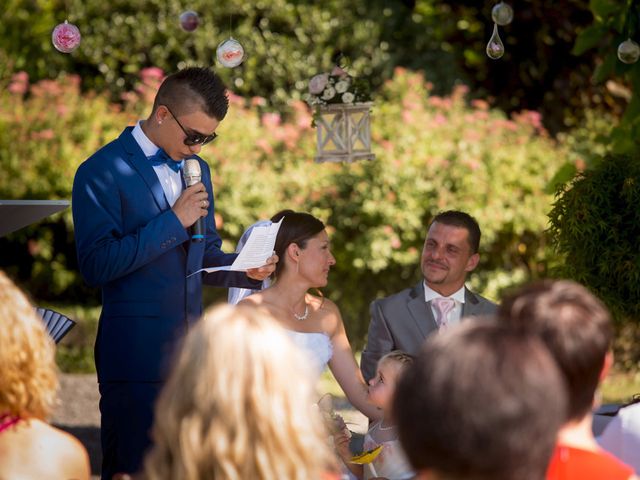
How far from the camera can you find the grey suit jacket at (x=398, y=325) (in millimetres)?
4922

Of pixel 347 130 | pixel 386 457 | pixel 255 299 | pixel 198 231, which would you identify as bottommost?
pixel 386 457

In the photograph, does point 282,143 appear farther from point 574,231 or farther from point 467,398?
point 467,398

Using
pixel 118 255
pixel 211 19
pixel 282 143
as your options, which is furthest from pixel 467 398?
pixel 211 19

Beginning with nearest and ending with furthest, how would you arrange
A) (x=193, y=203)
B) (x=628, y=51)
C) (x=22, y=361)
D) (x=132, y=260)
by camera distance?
(x=22, y=361) < (x=132, y=260) < (x=193, y=203) < (x=628, y=51)

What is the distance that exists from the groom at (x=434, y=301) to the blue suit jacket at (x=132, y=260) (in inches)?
44.3

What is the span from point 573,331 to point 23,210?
246cm

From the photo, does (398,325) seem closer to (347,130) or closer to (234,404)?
(347,130)

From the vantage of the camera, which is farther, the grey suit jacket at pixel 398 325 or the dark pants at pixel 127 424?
the grey suit jacket at pixel 398 325

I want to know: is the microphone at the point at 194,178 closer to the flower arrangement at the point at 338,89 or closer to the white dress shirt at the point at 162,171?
the white dress shirt at the point at 162,171

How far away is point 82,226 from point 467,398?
8.24ft

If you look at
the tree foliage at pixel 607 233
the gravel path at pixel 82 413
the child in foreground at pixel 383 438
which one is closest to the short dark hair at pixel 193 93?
the child in foreground at pixel 383 438

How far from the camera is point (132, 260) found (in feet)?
12.7

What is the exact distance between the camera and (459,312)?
200 inches

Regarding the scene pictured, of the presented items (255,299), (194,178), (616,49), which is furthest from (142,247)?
(616,49)
